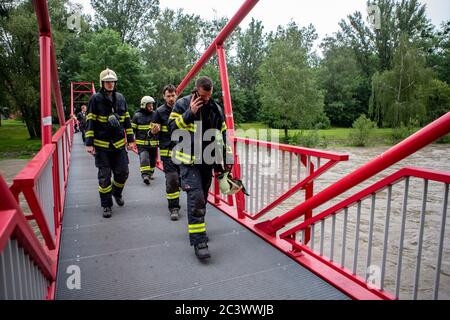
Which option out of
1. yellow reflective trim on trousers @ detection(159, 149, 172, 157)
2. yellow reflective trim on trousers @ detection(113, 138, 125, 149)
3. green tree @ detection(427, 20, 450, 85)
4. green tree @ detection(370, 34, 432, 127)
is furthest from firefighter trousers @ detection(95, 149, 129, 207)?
green tree @ detection(427, 20, 450, 85)

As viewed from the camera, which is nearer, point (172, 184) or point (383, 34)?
point (172, 184)

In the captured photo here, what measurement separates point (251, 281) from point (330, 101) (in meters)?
45.8

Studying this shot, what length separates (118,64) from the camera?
89.7 ft

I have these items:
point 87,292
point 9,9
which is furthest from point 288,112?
point 87,292

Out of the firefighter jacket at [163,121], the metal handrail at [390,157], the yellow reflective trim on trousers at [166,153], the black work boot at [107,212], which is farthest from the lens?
the firefighter jacket at [163,121]

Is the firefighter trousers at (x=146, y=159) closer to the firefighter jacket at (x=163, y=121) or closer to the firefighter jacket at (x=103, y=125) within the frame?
the firefighter jacket at (x=163, y=121)

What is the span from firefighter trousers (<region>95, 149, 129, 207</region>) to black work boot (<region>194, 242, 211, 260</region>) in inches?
70.5

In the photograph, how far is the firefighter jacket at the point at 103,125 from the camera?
4410mm

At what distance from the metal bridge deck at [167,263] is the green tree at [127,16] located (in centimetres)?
4254

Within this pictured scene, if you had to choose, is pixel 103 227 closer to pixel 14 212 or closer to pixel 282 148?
pixel 282 148

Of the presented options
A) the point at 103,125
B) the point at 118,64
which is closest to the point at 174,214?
the point at 103,125

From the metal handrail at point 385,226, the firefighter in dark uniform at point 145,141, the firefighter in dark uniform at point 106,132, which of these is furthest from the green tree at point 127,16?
the metal handrail at point 385,226

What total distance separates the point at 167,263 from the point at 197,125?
133 cm

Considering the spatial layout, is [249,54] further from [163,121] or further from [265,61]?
[163,121]
